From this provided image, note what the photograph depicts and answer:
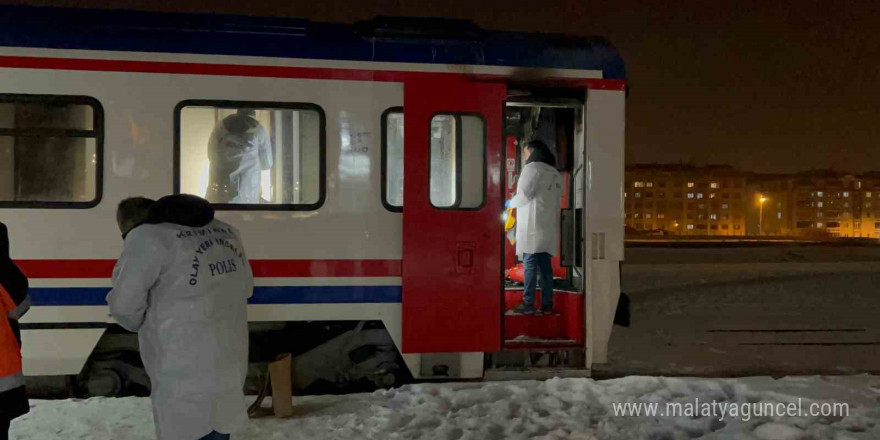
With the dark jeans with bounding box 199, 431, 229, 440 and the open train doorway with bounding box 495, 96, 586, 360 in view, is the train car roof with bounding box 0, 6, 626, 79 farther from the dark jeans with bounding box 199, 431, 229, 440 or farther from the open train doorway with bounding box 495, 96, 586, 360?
the dark jeans with bounding box 199, 431, 229, 440

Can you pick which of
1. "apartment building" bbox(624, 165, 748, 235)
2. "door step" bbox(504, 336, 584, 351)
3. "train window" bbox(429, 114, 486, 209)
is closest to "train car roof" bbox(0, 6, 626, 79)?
"train window" bbox(429, 114, 486, 209)

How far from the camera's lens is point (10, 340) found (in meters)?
3.34

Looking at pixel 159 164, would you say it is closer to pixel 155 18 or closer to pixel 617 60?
pixel 155 18

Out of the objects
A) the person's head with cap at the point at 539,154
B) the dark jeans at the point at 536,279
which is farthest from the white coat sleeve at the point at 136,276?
the person's head with cap at the point at 539,154

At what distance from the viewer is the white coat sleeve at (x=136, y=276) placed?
9.46ft

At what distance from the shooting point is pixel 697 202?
99.3 meters

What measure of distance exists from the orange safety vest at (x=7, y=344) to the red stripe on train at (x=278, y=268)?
6.90ft

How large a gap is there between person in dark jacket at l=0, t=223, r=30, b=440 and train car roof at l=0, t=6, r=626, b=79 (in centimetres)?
253

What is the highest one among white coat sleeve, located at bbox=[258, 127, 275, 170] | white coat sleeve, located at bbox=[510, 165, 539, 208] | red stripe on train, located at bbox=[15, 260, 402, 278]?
white coat sleeve, located at bbox=[258, 127, 275, 170]

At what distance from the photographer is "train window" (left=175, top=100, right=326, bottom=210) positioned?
5.66 meters

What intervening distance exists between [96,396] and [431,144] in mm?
3403

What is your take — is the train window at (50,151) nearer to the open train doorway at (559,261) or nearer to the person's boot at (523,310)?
the open train doorway at (559,261)

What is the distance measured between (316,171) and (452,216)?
1.17m

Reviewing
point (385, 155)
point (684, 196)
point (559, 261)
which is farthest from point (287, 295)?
point (684, 196)
